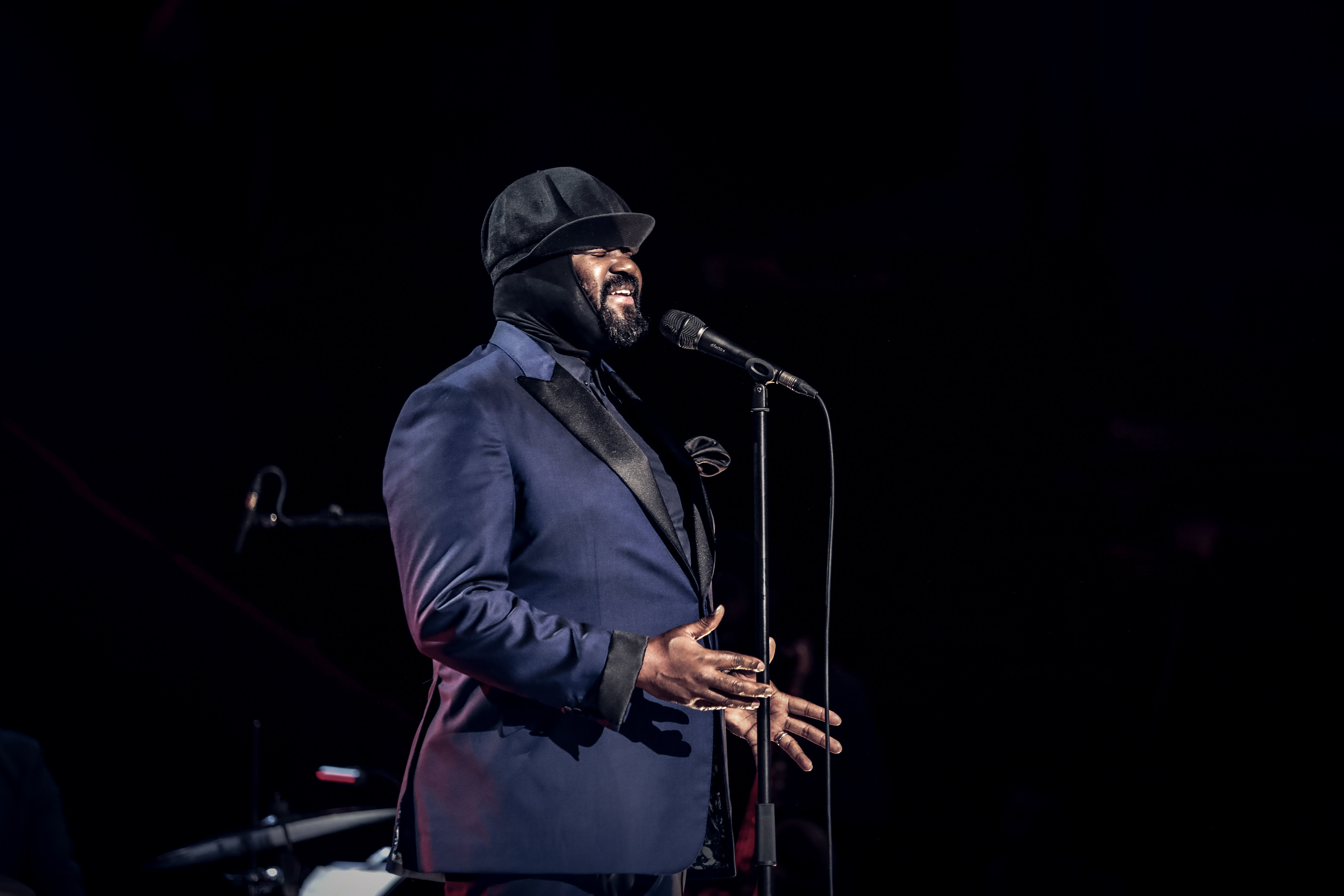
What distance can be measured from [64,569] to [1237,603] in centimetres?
376

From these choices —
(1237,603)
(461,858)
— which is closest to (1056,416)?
(1237,603)

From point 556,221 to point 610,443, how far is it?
46 cm

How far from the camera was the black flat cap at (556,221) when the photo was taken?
1880mm

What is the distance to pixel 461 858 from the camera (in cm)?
152

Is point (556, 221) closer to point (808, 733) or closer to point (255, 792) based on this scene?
point (808, 733)

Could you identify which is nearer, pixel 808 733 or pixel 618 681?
pixel 618 681

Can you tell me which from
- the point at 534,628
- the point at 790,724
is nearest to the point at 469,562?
the point at 534,628

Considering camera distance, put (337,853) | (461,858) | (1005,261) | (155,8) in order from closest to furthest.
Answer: (461,858) → (1005,261) → (155,8) → (337,853)

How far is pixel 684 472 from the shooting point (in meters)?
1.85

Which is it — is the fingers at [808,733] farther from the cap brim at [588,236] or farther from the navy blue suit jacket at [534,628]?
the cap brim at [588,236]

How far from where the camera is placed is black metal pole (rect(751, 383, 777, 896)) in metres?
1.56

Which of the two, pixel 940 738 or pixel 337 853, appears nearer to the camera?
pixel 940 738

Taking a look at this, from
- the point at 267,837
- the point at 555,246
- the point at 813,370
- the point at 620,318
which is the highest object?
the point at 555,246

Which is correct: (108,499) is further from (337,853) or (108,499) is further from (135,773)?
(337,853)
